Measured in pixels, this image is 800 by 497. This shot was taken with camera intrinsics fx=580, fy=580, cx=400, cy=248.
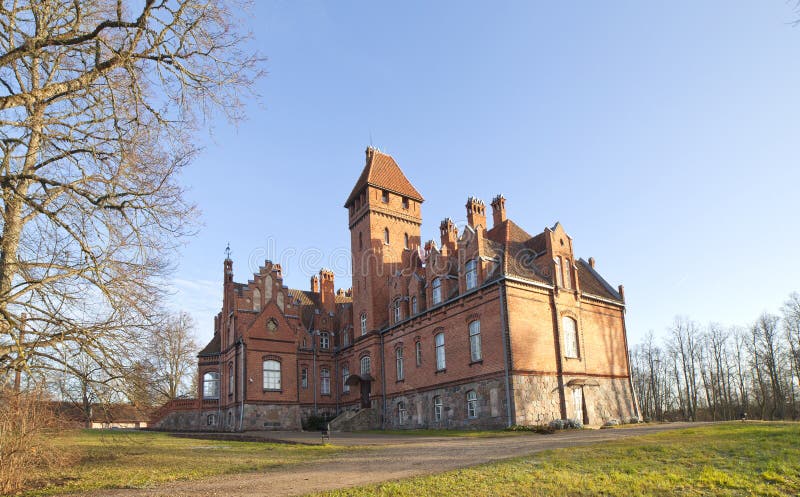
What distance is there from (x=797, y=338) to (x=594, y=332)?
75.4 ft

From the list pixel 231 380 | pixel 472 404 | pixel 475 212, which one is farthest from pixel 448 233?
pixel 231 380

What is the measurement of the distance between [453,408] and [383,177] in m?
18.3

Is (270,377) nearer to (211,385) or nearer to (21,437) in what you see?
(211,385)

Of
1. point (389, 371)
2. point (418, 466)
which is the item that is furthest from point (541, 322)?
point (418, 466)

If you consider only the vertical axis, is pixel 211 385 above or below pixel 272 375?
below

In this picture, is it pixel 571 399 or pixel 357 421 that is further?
pixel 357 421

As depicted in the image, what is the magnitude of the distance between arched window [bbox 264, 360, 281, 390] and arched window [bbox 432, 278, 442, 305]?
45.0ft

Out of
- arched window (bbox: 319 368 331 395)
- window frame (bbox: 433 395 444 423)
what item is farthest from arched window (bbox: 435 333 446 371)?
arched window (bbox: 319 368 331 395)

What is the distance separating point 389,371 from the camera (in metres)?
36.9

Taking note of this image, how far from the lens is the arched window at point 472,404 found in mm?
28344

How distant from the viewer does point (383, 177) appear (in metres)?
41.8

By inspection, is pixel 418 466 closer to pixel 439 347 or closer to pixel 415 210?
pixel 439 347

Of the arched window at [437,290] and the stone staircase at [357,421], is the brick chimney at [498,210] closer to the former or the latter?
the arched window at [437,290]

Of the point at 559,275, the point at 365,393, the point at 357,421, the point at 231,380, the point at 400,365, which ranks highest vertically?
the point at 559,275
